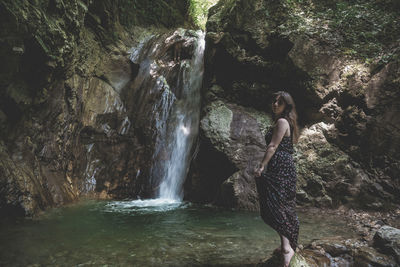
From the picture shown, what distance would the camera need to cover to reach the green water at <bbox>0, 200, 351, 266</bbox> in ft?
11.0

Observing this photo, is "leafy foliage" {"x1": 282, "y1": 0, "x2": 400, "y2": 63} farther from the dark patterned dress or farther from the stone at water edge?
the dark patterned dress

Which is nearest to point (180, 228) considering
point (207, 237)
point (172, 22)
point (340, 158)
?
point (207, 237)

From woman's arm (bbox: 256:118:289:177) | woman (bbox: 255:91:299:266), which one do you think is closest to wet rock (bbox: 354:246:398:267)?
woman (bbox: 255:91:299:266)

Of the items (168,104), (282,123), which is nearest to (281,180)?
(282,123)

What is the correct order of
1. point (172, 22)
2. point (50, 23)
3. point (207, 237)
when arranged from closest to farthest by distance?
point (207, 237) → point (50, 23) → point (172, 22)

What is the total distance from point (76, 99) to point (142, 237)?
4.99m

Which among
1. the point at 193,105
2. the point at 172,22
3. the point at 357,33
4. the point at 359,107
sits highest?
the point at 172,22

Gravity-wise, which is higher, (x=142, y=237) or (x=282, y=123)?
(x=282, y=123)

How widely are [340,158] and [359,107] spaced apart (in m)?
1.28

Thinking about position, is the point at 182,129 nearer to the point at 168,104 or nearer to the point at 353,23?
the point at 168,104

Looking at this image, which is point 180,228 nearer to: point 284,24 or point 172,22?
point 284,24

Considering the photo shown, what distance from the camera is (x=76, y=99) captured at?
303 inches

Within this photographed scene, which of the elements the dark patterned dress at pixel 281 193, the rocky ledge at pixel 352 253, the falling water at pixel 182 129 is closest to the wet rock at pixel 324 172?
the rocky ledge at pixel 352 253

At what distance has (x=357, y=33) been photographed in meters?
7.34
